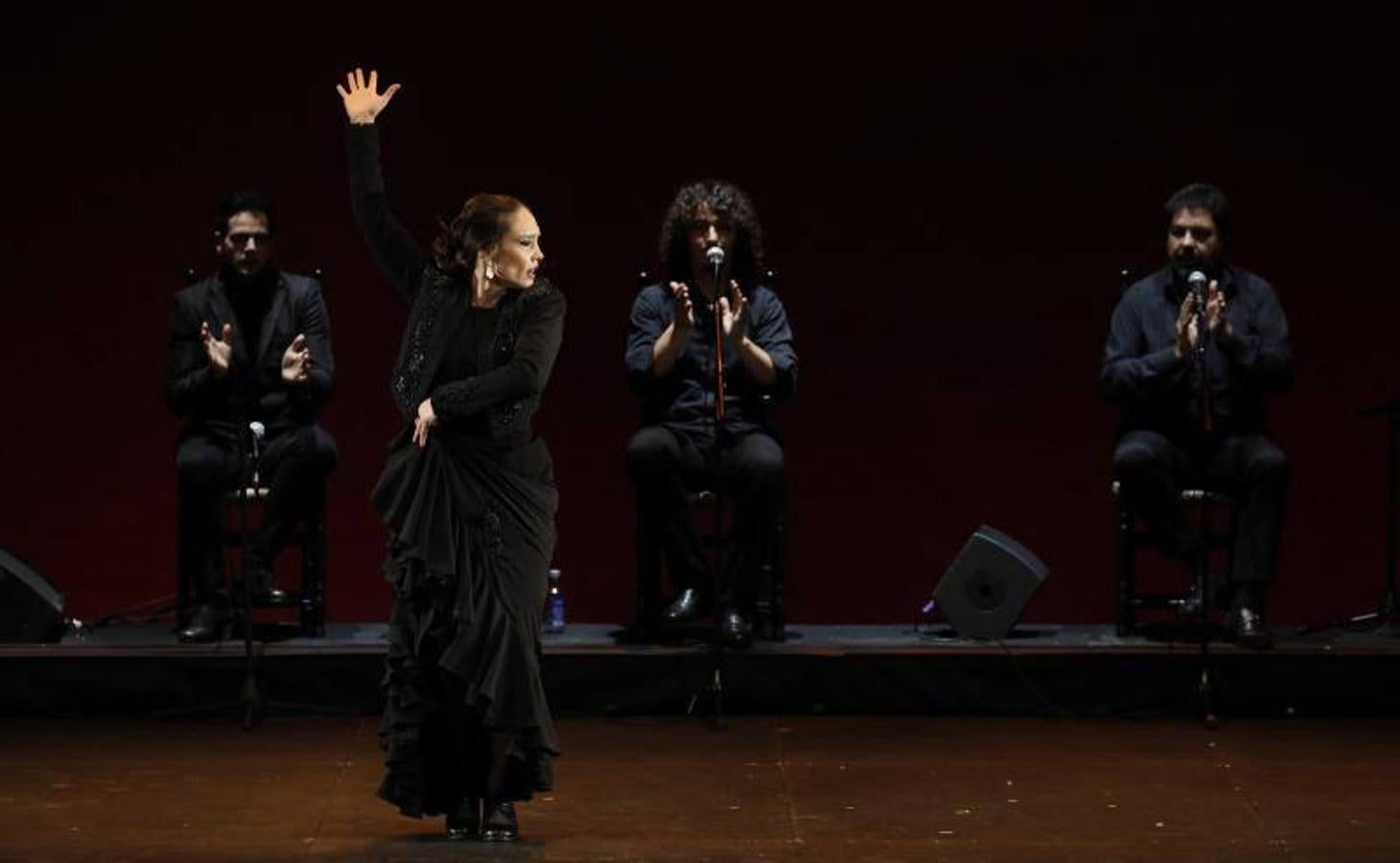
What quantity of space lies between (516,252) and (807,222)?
9.61 ft

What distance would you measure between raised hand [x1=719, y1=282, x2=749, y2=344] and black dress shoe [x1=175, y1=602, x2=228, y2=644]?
1609 mm

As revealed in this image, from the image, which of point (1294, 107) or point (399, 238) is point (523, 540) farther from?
point (1294, 107)

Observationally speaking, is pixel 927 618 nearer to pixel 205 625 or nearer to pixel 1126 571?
pixel 1126 571

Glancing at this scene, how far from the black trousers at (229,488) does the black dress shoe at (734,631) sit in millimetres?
1206

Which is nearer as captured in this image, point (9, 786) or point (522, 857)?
point (522, 857)

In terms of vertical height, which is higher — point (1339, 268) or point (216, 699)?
point (1339, 268)

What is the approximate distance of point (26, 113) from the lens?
7.76 meters

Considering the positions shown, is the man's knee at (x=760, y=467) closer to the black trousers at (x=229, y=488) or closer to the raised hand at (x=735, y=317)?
the raised hand at (x=735, y=317)

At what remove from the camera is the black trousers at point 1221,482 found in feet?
22.8

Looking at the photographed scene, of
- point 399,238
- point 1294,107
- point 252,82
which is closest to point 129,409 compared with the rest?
point 252,82

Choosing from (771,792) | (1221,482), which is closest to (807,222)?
(1221,482)

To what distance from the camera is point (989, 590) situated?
7.10 m

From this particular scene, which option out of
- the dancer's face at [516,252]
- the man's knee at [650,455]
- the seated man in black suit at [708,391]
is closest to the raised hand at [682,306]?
the seated man in black suit at [708,391]

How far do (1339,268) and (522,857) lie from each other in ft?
12.7
